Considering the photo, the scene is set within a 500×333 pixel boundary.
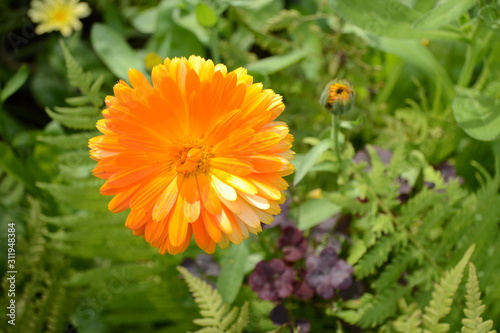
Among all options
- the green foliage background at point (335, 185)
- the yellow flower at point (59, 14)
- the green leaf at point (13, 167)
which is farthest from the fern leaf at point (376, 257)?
the yellow flower at point (59, 14)

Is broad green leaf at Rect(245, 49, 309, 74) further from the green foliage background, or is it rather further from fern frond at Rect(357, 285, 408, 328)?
fern frond at Rect(357, 285, 408, 328)

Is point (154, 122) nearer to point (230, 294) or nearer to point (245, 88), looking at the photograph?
point (245, 88)

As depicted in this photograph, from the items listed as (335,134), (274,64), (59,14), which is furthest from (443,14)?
(59,14)

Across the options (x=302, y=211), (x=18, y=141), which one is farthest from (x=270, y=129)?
(x=18, y=141)

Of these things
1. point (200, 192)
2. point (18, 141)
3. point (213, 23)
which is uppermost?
point (18, 141)

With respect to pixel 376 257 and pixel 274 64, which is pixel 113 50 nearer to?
pixel 274 64

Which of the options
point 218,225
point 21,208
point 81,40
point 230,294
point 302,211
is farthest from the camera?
point 81,40

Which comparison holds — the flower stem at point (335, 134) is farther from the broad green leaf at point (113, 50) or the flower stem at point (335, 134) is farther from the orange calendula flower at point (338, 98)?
the broad green leaf at point (113, 50)
